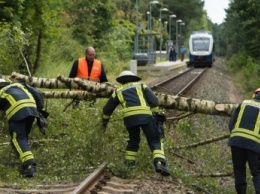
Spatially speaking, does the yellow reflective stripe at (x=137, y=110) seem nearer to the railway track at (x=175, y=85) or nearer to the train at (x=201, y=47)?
the railway track at (x=175, y=85)

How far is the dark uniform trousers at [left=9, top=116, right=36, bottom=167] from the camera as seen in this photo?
8.34m

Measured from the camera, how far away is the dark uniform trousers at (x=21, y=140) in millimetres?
8337

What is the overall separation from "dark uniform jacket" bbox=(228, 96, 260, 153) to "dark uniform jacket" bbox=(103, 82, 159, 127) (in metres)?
1.46

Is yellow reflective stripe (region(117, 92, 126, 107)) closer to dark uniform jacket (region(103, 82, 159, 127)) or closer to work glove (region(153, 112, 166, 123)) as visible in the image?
dark uniform jacket (region(103, 82, 159, 127))

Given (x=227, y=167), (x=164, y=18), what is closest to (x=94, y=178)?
(x=227, y=167)

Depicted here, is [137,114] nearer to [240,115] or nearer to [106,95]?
[240,115]

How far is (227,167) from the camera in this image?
35.2ft

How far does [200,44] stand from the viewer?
163ft

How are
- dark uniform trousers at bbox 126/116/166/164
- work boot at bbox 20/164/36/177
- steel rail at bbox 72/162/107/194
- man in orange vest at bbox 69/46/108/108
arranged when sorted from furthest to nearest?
man in orange vest at bbox 69/46/108/108, dark uniform trousers at bbox 126/116/166/164, work boot at bbox 20/164/36/177, steel rail at bbox 72/162/107/194

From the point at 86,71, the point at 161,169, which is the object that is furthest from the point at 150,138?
the point at 86,71

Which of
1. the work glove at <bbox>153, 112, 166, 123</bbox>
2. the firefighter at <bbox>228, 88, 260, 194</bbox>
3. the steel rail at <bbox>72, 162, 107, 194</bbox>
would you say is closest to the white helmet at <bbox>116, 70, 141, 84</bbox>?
the work glove at <bbox>153, 112, 166, 123</bbox>

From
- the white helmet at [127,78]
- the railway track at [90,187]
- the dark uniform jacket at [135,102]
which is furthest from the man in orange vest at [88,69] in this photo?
the railway track at [90,187]

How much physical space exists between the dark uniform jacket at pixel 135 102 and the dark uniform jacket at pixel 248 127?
146cm

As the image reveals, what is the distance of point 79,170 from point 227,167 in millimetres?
3498
